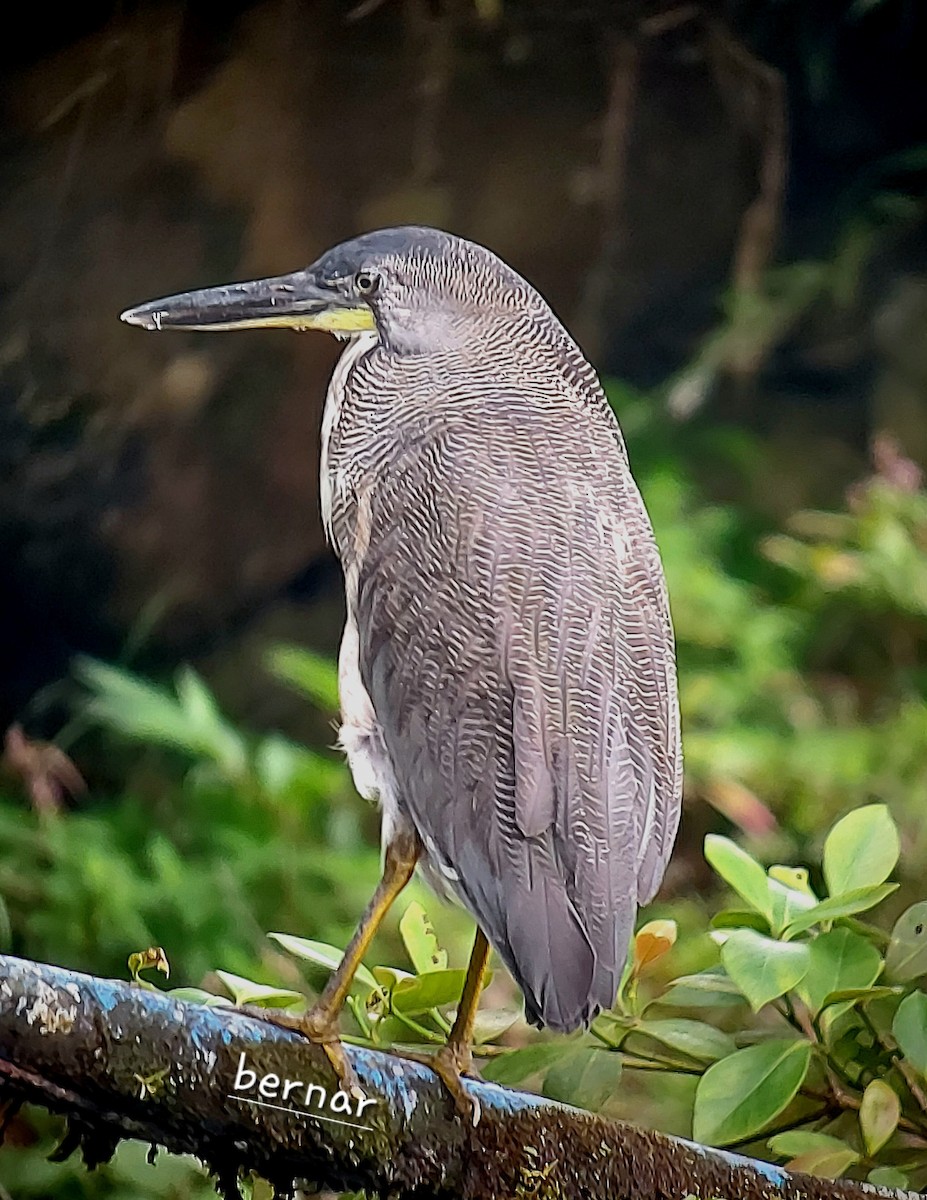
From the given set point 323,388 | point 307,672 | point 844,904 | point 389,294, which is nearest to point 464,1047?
point 844,904

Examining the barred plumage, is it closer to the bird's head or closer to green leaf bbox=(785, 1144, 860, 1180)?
the bird's head

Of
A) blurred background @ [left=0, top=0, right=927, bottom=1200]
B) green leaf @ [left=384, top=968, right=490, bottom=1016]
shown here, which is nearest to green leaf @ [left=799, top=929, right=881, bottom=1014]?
green leaf @ [left=384, top=968, right=490, bottom=1016]

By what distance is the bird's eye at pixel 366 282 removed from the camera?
3.14 feet

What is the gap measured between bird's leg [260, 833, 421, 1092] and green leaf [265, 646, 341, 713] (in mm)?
639

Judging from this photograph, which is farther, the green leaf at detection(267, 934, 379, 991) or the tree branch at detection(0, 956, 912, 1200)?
the green leaf at detection(267, 934, 379, 991)

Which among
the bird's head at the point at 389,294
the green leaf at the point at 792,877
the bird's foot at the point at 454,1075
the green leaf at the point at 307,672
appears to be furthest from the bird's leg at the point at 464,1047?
the green leaf at the point at 307,672

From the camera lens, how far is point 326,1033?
77 cm

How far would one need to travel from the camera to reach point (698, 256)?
6.50ft

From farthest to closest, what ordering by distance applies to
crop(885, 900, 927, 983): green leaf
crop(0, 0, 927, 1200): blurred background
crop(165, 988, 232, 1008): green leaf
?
crop(0, 0, 927, 1200): blurred background < crop(885, 900, 927, 983): green leaf < crop(165, 988, 232, 1008): green leaf

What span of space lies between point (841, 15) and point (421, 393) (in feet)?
4.19

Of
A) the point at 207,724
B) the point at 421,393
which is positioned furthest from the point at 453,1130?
the point at 207,724

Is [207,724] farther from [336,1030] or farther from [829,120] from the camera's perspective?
[829,120]

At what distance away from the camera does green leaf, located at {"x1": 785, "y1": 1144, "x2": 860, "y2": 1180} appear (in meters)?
0.85

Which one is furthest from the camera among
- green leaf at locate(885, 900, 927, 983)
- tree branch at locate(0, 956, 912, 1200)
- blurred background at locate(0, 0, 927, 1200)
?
blurred background at locate(0, 0, 927, 1200)
